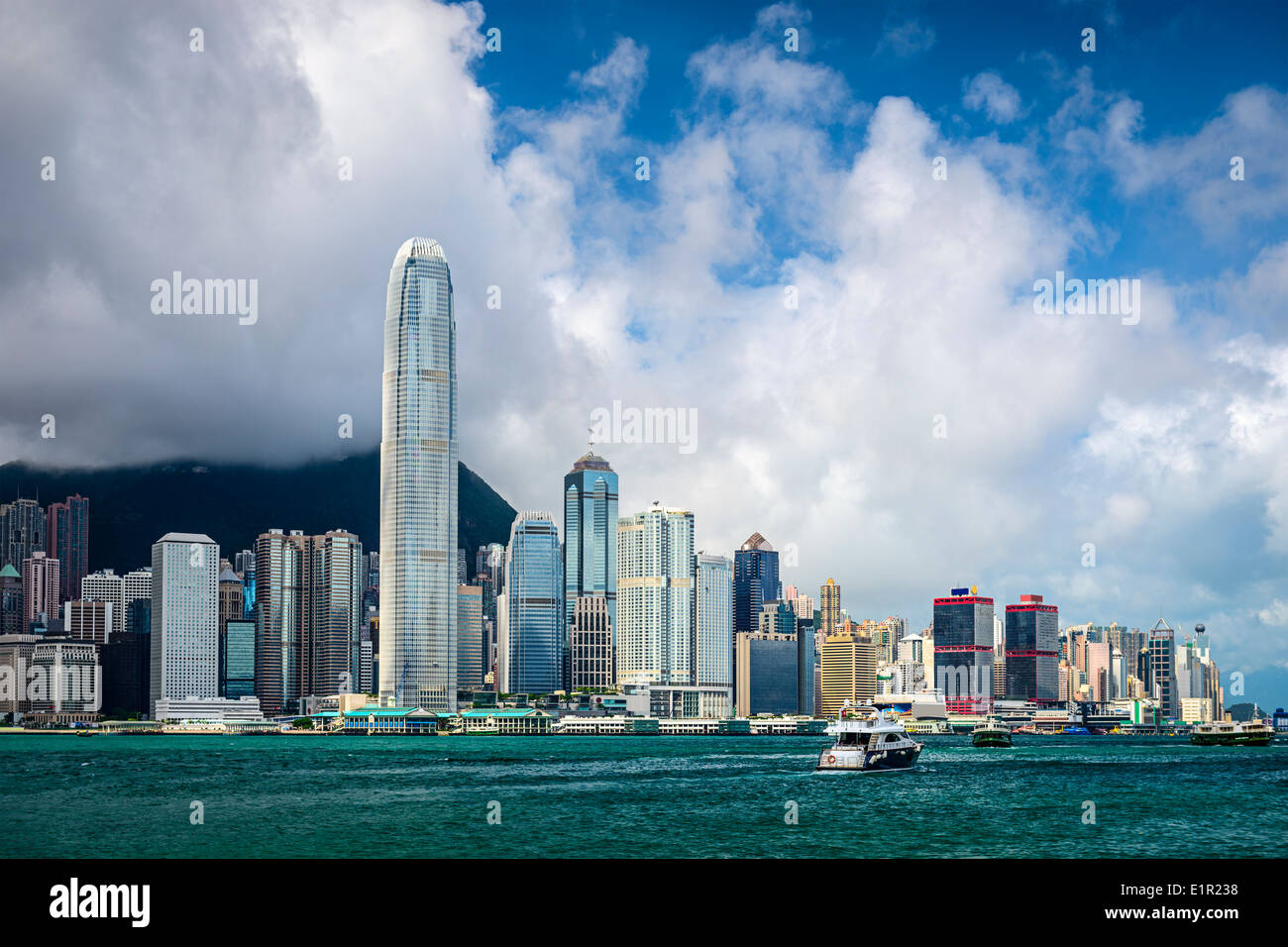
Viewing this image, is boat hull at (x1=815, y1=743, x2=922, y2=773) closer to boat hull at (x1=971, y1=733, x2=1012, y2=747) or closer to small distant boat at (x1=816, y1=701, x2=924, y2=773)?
small distant boat at (x1=816, y1=701, x2=924, y2=773)

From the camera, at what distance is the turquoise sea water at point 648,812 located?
45094 millimetres

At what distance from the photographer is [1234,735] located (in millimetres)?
169500

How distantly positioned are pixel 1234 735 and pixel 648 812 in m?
136

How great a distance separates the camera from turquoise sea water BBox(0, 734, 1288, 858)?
45.1m

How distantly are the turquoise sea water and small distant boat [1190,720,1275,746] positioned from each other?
239 feet

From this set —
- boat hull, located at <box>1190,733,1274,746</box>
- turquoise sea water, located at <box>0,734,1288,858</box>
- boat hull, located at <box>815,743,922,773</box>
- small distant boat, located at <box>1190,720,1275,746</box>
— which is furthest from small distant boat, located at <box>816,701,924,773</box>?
small distant boat, located at <box>1190,720,1275,746</box>

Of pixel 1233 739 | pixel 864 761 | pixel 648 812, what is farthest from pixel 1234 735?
pixel 648 812

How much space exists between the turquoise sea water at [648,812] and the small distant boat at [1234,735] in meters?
73.0

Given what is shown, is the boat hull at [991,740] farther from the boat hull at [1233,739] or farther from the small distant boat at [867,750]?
the small distant boat at [867,750]

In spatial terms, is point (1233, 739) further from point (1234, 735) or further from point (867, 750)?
point (867, 750)

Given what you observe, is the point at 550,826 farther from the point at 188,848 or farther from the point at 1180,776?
the point at 1180,776

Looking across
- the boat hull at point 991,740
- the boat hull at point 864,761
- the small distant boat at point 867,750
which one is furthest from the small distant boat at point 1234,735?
the boat hull at point 864,761
